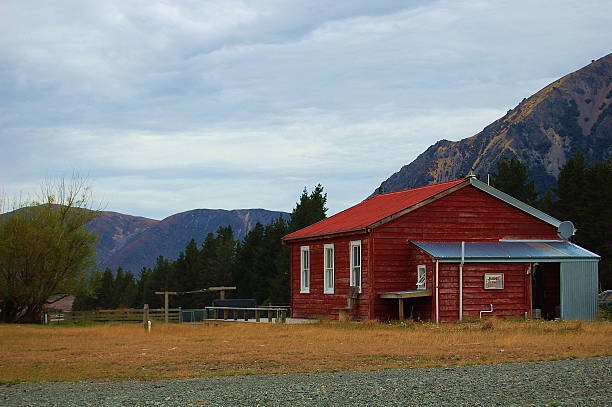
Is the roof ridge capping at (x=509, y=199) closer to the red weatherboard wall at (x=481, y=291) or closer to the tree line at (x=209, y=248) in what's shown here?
the red weatherboard wall at (x=481, y=291)

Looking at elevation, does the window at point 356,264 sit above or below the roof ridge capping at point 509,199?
below

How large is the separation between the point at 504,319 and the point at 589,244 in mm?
30003

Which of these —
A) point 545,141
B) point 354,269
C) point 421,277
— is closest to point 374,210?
point 354,269

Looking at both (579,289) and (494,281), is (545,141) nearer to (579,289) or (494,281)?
(579,289)

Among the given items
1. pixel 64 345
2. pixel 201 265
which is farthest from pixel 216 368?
pixel 201 265

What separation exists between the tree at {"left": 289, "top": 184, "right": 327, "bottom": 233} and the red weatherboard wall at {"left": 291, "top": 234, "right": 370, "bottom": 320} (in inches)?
1275

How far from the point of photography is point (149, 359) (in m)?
15.0

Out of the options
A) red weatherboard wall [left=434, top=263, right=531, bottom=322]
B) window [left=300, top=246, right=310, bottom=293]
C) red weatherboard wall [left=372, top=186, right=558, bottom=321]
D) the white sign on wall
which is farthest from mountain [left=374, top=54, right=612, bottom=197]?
the white sign on wall

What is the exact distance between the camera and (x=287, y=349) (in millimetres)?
16547

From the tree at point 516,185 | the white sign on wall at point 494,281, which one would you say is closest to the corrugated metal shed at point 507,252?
the white sign on wall at point 494,281

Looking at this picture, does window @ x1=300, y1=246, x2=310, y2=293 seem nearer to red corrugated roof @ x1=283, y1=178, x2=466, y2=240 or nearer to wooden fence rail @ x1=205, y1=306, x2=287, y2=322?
red corrugated roof @ x1=283, y1=178, x2=466, y2=240

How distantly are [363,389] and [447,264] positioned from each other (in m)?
14.5

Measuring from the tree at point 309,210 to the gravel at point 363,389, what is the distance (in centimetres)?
5235

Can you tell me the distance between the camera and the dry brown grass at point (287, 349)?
13.3 m
